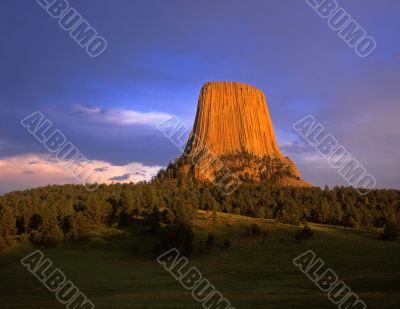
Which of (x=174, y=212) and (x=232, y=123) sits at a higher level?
(x=232, y=123)

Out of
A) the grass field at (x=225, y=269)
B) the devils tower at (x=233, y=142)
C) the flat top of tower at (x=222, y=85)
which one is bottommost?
the grass field at (x=225, y=269)

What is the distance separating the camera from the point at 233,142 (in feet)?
301

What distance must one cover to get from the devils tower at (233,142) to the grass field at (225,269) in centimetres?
3578

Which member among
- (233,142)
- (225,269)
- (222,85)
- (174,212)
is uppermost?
(222,85)

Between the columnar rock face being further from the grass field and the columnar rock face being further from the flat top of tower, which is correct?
the grass field

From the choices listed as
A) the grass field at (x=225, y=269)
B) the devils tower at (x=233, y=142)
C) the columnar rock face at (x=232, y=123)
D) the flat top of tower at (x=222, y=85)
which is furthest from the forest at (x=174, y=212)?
the flat top of tower at (x=222, y=85)

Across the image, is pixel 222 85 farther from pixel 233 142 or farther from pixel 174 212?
pixel 174 212

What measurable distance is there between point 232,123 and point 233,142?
15.9 ft

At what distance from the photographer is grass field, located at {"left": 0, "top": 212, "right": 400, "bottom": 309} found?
56.7ft

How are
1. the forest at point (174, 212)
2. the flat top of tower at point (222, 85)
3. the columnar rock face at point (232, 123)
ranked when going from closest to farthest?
the forest at point (174, 212)
the columnar rock face at point (232, 123)
the flat top of tower at point (222, 85)

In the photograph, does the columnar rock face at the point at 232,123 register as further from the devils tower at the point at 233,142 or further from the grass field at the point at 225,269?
the grass field at the point at 225,269

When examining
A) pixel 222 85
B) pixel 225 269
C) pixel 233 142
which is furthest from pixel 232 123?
pixel 225 269

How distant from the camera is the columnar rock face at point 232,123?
91.2m

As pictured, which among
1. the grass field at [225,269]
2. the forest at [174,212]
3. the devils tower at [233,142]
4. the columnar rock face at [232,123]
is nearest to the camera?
the grass field at [225,269]
